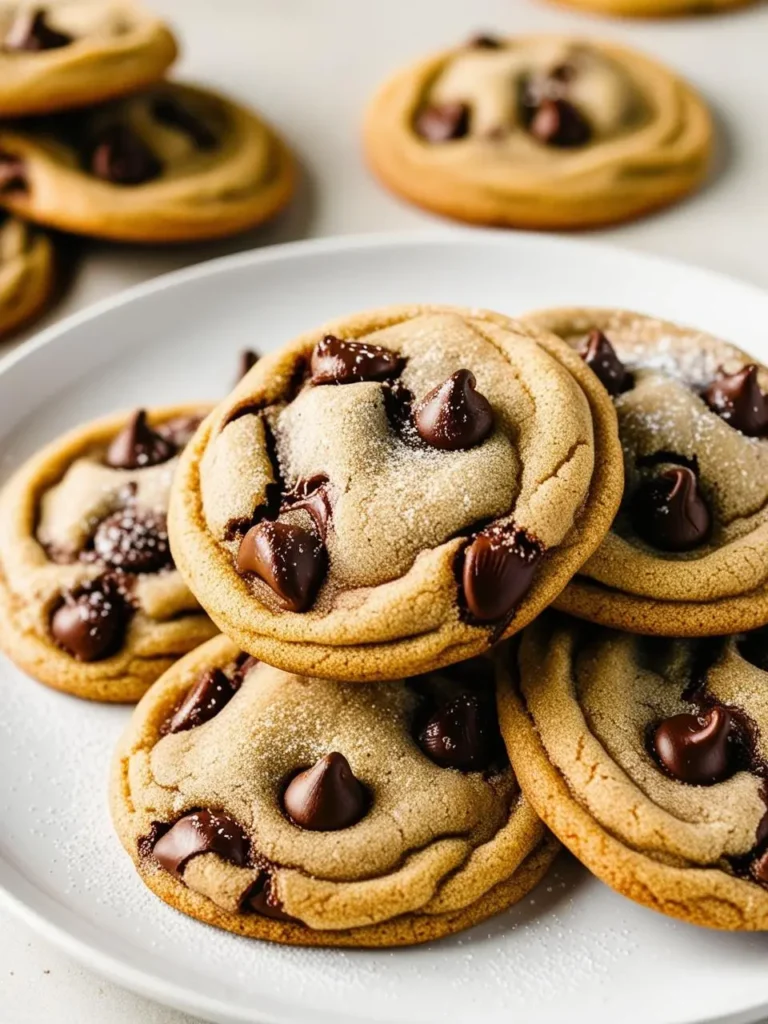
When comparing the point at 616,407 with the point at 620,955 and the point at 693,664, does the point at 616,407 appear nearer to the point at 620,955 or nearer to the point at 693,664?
the point at 693,664

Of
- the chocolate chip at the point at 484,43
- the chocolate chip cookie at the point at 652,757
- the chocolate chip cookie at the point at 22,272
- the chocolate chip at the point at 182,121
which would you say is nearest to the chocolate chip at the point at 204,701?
the chocolate chip cookie at the point at 652,757

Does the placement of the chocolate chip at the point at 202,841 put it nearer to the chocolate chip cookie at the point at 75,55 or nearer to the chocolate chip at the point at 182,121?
the chocolate chip cookie at the point at 75,55

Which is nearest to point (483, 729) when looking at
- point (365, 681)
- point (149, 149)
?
point (365, 681)

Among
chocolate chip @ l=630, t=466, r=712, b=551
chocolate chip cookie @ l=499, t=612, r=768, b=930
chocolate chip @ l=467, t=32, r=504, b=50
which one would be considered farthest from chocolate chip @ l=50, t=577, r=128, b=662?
chocolate chip @ l=467, t=32, r=504, b=50

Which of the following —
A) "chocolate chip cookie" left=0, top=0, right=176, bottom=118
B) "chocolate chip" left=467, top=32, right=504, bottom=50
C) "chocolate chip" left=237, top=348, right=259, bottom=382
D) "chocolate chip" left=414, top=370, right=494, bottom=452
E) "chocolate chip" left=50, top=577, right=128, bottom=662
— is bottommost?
"chocolate chip" left=50, top=577, right=128, bottom=662

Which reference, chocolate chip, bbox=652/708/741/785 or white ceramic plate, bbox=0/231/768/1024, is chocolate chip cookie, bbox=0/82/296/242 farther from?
chocolate chip, bbox=652/708/741/785

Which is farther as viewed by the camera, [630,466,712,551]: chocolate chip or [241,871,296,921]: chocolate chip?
[630,466,712,551]: chocolate chip
